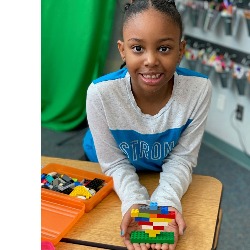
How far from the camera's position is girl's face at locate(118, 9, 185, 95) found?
3.43ft

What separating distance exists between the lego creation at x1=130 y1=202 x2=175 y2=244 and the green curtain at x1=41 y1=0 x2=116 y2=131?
2.34m

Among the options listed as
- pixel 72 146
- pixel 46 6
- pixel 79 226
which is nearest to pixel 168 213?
pixel 79 226

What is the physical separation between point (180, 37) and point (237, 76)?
1.78 m

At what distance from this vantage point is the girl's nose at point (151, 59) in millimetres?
1039

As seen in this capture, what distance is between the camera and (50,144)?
10.5 feet

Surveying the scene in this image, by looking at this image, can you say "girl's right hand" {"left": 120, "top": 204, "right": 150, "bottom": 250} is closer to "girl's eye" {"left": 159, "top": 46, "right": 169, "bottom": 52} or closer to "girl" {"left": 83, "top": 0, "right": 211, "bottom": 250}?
"girl" {"left": 83, "top": 0, "right": 211, "bottom": 250}

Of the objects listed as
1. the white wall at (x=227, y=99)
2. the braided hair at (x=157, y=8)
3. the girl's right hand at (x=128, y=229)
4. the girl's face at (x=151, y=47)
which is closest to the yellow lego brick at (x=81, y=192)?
the girl's right hand at (x=128, y=229)

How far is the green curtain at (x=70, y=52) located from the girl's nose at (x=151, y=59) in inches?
83.5

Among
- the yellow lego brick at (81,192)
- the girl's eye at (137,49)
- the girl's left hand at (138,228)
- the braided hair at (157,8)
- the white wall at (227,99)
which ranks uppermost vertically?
the braided hair at (157,8)

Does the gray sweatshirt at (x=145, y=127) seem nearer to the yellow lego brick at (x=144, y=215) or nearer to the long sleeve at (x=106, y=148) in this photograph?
the long sleeve at (x=106, y=148)

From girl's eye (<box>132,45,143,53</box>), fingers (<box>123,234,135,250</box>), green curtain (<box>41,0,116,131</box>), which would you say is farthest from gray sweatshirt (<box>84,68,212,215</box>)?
green curtain (<box>41,0,116,131</box>)

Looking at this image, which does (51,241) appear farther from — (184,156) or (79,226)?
(184,156)

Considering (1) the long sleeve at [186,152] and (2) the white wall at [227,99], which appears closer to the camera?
(1) the long sleeve at [186,152]
